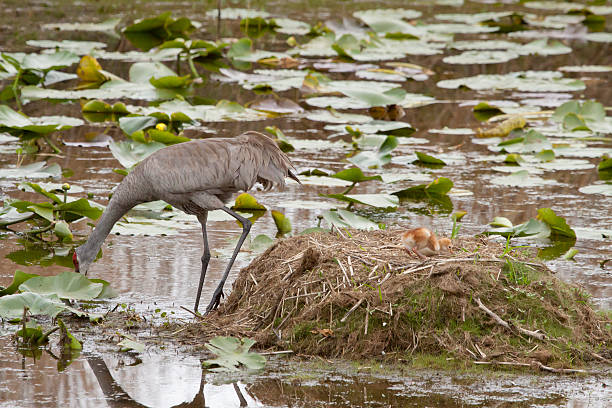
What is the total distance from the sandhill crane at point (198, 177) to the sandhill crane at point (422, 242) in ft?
A: 3.92

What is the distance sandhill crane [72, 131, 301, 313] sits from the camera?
5824 millimetres

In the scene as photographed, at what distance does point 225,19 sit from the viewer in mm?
18375

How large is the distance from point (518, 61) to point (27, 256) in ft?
34.8

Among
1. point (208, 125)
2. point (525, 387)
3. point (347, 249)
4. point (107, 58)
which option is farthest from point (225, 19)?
point (525, 387)

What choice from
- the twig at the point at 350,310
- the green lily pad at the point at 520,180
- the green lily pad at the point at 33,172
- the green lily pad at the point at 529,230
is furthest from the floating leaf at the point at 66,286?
the green lily pad at the point at 520,180

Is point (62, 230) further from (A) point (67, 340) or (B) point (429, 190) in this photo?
(B) point (429, 190)

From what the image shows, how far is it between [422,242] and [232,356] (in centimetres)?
129

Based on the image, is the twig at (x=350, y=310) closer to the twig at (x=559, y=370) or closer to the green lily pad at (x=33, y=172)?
the twig at (x=559, y=370)

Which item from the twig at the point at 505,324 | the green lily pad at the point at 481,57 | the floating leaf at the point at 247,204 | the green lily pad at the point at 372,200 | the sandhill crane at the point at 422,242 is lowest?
the floating leaf at the point at 247,204

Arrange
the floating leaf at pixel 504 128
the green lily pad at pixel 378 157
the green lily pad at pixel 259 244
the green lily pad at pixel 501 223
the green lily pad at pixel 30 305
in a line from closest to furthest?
the green lily pad at pixel 30 305, the green lily pad at pixel 259 244, the green lily pad at pixel 501 223, the green lily pad at pixel 378 157, the floating leaf at pixel 504 128

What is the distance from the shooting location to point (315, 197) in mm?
8297

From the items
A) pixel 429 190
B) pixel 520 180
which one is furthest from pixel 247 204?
pixel 520 180

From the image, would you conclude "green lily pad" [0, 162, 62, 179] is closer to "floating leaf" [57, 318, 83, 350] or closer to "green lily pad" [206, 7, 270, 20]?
"floating leaf" [57, 318, 83, 350]

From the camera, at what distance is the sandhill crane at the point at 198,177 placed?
19.1 feet
